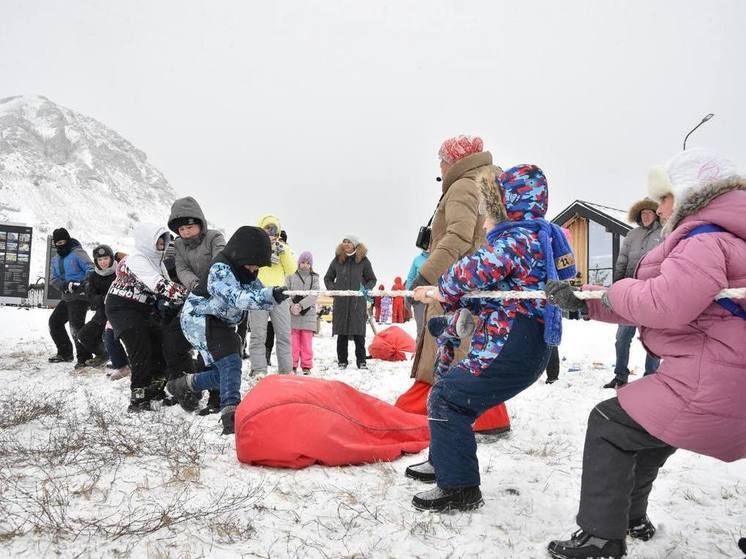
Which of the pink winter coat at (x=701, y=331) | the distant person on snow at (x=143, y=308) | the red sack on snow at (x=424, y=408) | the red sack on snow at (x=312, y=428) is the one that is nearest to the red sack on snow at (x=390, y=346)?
the distant person on snow at (x=143, y=308)

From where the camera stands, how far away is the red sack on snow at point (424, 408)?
3961mm

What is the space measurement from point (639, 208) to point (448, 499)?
16.6ft

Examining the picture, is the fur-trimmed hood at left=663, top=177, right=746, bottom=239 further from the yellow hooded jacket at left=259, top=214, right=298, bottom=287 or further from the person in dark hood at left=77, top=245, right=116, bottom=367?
the person in dark hood at left=77, top=245, right=116, bottom=367

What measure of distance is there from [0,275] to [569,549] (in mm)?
22425

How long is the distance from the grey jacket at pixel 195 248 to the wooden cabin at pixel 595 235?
14.0 m

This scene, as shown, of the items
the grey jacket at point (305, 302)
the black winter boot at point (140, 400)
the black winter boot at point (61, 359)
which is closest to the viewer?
the black winter boot at point (140, 400)

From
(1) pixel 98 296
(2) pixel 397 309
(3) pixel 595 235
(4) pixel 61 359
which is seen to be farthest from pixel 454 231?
(2) pixel 397 309

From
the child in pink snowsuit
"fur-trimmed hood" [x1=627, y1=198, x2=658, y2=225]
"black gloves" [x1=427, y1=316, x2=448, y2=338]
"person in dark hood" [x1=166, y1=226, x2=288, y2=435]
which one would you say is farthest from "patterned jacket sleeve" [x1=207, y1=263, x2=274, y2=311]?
"fur-trimmed hood" [x1=627, y1=198, x2=658, y2=225]

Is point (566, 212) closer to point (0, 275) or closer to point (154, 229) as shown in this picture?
point (154, 229)

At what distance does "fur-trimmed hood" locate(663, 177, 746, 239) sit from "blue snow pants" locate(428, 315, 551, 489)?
857 millimetres

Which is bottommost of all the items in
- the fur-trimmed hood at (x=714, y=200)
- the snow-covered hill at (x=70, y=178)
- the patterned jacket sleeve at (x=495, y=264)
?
the patterned jacket sleeve at (x=495, y=264)

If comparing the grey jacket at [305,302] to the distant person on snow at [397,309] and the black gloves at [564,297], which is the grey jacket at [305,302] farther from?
the distant person on snow at [397,309]

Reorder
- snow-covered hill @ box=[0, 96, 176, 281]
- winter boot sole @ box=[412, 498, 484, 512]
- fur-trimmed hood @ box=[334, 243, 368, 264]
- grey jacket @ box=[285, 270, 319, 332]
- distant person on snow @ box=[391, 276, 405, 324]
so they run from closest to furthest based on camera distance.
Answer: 1. winter boot sole @ box=[412, 498, 484, 512]
2. grey jacket @ box=[285, 270, 319, 332]
3. fur-trimmed hood @ box=[334, 243, 368, 264]
4. distant person on snow @ box=[391, 276, 405, 324]
5. snow-covered hill @ box=[0, 96, 176, 281]

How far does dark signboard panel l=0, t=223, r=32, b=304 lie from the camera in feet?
62.0
